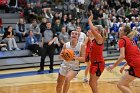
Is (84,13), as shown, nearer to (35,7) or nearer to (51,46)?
(35,7)

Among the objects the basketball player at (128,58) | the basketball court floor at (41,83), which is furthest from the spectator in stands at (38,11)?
the basketball player at (128,58)

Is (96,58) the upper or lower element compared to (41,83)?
upper

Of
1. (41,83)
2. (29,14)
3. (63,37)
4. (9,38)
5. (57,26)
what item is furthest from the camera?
(29,14)

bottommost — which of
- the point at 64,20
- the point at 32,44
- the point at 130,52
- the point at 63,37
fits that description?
the point at 32,44

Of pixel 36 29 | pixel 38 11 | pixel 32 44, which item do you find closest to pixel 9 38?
pixel 32 44

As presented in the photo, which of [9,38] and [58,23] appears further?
[58,23]

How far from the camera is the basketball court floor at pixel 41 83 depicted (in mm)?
8727

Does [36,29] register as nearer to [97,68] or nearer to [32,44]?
[32,44]

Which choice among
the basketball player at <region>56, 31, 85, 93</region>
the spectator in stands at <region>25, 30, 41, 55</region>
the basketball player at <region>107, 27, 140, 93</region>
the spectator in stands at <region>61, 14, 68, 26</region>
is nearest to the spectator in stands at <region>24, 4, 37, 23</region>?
the spectator in stands at <region>61, 14, 68, 26</region>

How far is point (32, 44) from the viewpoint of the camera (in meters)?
13.3

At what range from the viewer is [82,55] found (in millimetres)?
6754

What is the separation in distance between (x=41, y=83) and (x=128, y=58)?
3925 mm

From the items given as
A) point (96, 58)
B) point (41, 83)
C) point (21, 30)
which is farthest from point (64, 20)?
point (96, 58)

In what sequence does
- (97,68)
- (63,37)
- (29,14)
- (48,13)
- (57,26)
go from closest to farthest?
1. (97,68)
2. (63,37)
3. (57,26)
4. (29,14)
5. (48,13)
